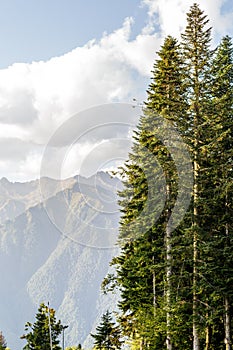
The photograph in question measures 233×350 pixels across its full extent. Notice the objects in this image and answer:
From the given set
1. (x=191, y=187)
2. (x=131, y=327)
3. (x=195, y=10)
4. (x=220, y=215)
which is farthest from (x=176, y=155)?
(x=131, y=327)

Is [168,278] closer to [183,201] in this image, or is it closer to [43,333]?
[183,201]

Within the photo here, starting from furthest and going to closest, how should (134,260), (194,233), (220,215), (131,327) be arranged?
1. (131,327)
2. (134,260)
3. (220,215)
4. (194,233)

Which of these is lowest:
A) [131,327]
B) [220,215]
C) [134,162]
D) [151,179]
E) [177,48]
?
[131,327]

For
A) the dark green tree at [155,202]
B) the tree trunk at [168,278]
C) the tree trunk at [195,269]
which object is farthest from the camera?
the dark green tree at [155,202]

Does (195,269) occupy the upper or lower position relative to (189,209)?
lower

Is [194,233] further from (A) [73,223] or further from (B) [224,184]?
(A) [73,223]

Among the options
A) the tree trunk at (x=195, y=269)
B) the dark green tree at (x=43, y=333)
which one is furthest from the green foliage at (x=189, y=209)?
the dark green tree at (x=43, y=333)

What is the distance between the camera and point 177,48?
24.5 metres

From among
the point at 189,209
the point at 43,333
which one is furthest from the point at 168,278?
the point at 43,333

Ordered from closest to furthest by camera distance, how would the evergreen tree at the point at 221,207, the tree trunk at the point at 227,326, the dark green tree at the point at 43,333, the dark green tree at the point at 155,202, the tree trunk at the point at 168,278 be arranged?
the evergreen tree at the point at 221,207 < the tree trunk at the point at 227,326 < the tree trunk at the point at 168,278 < the dark green tree at the point at 155,202 < the dark green tree at the point at 43,333

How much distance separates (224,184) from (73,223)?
12.8m

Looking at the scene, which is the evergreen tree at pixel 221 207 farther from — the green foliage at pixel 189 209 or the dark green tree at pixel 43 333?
the dark green tree at pixel 43 333

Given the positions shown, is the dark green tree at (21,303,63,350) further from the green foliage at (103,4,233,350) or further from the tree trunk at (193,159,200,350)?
the tree trunk at (193,159,200,350)

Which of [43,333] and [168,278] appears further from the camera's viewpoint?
[43,333]
